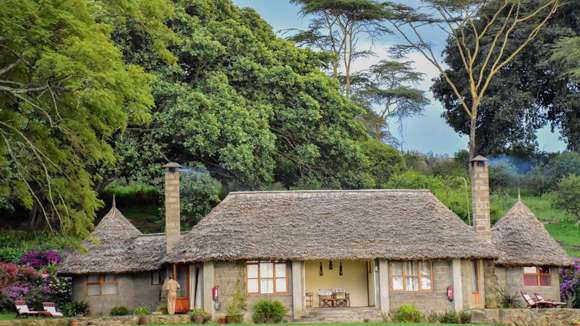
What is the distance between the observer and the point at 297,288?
1216 inches

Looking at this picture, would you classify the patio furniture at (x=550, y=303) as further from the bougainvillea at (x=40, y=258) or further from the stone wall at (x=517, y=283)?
the bougainvillea at (x=40, y=258)

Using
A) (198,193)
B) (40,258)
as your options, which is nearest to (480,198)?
(198,193)

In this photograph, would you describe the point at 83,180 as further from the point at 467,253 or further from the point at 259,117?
the point at 259,117

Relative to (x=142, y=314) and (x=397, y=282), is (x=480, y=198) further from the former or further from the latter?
(x=142, y=314)

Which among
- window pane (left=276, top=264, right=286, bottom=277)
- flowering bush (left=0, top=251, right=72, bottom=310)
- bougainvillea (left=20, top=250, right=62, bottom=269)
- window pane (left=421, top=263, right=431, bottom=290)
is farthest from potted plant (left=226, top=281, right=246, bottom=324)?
bougainvillea (left=20, top=250, right=62, bottom=269)

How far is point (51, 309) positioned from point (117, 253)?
11.4ft

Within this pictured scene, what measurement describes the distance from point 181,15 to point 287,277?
1527cm

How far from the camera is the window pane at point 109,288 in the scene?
109 ft

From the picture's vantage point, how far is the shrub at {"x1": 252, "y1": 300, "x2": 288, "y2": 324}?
98.5 feet

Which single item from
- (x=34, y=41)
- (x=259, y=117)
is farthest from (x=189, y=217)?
(x=34, y=41)

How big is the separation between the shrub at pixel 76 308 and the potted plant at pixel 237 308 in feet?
17.7

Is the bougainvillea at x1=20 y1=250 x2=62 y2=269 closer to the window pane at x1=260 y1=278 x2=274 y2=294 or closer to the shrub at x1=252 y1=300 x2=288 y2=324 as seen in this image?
the window pane at x1=260 y1=278 x2=274 y2=294

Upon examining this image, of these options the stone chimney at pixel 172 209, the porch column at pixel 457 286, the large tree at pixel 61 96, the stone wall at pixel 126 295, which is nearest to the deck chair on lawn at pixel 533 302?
the porch column at pixel 457 286

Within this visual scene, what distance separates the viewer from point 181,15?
42.1 metres
